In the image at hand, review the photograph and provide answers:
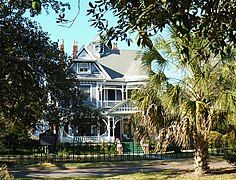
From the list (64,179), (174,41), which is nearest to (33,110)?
(64,179)

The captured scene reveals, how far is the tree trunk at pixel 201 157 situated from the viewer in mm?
16375

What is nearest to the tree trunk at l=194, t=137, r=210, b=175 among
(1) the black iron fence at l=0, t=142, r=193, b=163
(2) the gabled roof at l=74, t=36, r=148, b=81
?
(1) the black iron fence at l=0, t=142, r=193, b=163

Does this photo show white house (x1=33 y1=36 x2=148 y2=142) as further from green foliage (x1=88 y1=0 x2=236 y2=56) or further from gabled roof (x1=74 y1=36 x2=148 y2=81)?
green foliage (x1=88 y1=0 x2=236 y2=56)

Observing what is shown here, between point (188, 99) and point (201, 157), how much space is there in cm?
219

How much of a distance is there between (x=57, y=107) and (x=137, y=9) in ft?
60.9

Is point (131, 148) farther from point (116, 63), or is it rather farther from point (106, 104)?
point (116, 63)

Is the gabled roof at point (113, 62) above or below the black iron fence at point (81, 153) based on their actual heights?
above

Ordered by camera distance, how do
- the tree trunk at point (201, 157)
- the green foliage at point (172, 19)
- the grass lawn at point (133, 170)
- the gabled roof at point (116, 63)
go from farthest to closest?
the gabled roof at point (116, 63) → the grass lawn at point (133, 170) → the tree trunk at point (201, 157) → the green foliage at point (172, 19)

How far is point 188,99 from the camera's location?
16.2 m

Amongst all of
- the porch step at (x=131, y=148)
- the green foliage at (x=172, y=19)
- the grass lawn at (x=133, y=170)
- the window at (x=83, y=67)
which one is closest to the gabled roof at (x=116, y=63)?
the window at (x=83, y=67)

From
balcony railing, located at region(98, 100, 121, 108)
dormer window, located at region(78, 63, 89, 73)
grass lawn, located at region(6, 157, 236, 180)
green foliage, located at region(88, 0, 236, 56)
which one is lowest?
grass lawn, located at region(6, 157, 236, 180)

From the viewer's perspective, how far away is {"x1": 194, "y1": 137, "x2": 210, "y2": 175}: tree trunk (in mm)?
16375

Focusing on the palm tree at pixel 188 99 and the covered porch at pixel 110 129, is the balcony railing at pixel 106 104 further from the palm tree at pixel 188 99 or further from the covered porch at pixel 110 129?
the palm tree at pixel 188 99

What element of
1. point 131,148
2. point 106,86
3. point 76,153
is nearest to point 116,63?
point 106,86
